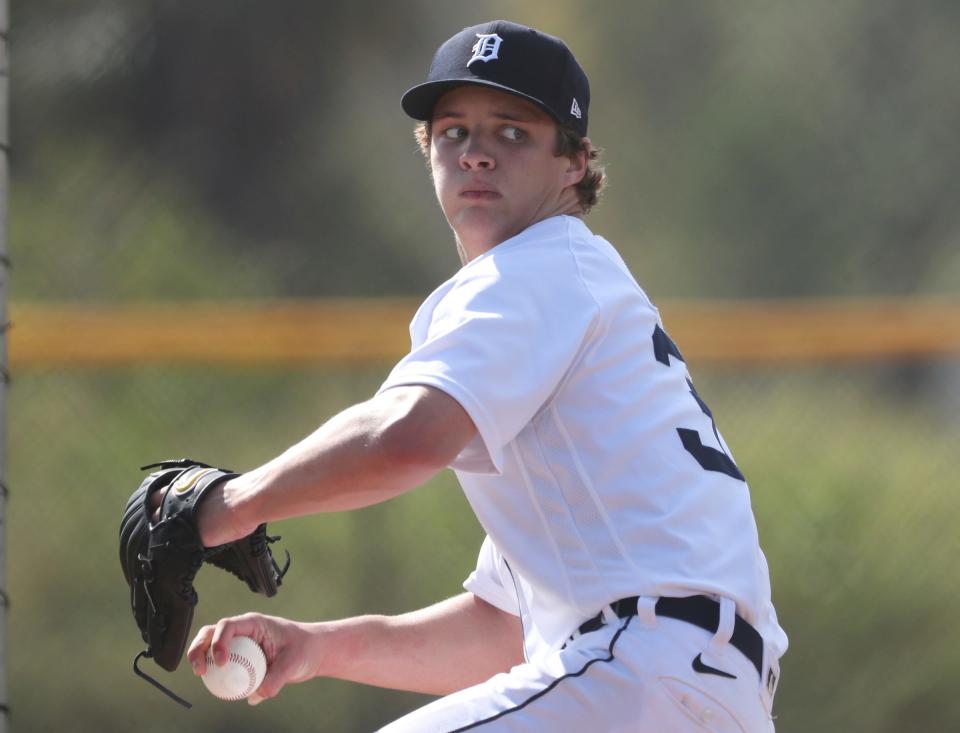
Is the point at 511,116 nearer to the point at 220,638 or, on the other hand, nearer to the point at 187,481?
the point at 187,481

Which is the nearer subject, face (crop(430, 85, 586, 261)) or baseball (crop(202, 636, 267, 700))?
baseball (crop(202, 636, 267, 700))

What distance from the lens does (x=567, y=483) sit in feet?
7.61

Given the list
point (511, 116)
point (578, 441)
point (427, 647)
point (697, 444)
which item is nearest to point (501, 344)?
point (578, 441)

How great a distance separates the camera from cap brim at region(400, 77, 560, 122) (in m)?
2.59

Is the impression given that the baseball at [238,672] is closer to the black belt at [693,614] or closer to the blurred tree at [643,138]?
the black belt at [693,614]

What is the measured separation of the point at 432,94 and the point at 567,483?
86 cm

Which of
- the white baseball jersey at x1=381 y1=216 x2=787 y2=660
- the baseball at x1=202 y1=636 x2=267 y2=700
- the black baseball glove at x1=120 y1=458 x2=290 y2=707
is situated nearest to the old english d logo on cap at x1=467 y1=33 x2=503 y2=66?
the white baseball jersey at x1=381 y1=216 x2=787 y2=660

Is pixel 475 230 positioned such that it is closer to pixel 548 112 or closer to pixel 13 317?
pixel 548 112

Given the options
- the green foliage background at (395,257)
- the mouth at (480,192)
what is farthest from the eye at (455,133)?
the green foliage background at (395,257)

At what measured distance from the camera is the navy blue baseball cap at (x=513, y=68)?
260cm

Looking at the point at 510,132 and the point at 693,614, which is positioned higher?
the point at 510,132

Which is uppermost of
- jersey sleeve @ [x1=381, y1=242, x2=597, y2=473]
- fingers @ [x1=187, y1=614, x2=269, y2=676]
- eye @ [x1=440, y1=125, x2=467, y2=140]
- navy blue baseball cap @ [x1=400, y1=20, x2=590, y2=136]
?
navy blue baseball cap @ [x1=400, y1=20, x2=590, y2=136]

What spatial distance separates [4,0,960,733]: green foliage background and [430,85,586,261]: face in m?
2.65

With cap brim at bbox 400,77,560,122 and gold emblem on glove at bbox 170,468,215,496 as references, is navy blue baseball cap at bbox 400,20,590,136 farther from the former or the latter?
gold emblem on glove at bbox 170,468,215,496
